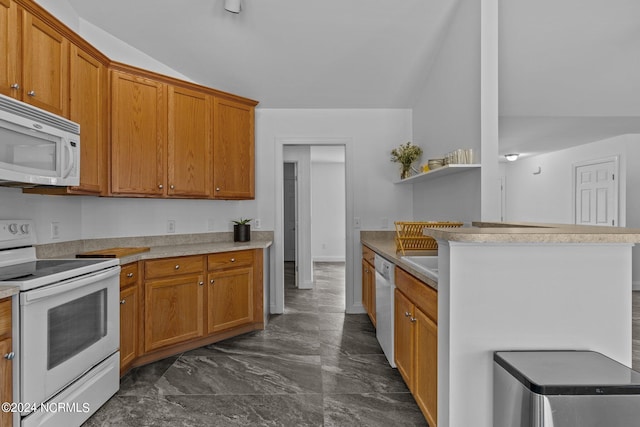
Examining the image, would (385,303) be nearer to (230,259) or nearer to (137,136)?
(230,259)

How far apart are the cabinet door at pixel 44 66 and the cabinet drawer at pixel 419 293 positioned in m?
2.35

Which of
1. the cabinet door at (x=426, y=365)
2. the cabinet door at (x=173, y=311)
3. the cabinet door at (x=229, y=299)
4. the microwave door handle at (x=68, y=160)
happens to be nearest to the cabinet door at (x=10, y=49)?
the microwave door handle at (x=68, y=160)

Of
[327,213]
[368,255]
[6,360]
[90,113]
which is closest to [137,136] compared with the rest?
[90,113]

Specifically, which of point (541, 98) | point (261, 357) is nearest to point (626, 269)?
point (261, 357)

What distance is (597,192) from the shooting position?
229 inches

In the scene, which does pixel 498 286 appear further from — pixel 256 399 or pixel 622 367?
pixel 256 399

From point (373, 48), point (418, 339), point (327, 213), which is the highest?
point (373, 48)

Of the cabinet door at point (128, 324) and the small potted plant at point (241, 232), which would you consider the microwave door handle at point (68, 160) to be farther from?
the small potted plant at point (241, 232)

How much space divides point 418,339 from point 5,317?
192cm

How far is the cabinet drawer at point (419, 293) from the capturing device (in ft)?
5.69

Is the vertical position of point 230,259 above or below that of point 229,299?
above

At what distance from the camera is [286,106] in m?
4.21

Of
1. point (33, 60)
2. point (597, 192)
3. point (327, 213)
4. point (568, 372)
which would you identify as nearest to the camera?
point (568, 372)

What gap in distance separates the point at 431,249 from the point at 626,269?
1372 millimetres
